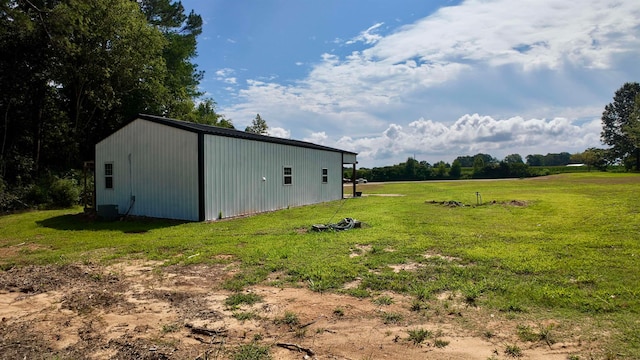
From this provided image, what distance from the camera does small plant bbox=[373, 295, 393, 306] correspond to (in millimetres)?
4521

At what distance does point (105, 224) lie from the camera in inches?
502

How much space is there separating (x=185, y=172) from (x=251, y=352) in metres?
10.8

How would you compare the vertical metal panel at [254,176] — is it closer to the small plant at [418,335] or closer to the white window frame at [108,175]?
the white window frame at [108,175]

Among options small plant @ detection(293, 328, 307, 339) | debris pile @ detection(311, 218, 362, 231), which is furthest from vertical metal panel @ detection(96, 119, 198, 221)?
small plant @ detection(293, 328, 307, 339)

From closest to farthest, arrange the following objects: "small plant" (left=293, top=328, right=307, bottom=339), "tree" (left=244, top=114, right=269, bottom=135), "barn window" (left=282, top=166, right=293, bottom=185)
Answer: "small plant" (left=293, top=328, right=307, bottom=339) → "barn window" (left=282, top=166, right=293, bottom=185) → "tree" (left=244, top=114, right=269, bottom=135)

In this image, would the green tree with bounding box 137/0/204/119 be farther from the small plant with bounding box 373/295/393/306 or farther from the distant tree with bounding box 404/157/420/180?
the distant tree with bounding box 404/157/420/180

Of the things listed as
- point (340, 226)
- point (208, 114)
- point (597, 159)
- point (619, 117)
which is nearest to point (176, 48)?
point (208, 114)

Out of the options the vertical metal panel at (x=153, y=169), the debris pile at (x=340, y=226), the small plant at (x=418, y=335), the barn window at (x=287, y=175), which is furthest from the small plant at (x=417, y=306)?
the barn window at (x=287, y=175)

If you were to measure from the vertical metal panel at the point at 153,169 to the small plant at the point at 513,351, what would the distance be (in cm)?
1137

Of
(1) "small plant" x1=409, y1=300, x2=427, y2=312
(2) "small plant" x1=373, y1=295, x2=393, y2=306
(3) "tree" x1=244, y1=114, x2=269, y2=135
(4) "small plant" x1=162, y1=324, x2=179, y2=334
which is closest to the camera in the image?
(4) "small plant" x1=162, y1=324, x2=179, y2=334

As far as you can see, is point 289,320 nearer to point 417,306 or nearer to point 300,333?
point 300,333

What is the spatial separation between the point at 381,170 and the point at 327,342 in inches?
2119

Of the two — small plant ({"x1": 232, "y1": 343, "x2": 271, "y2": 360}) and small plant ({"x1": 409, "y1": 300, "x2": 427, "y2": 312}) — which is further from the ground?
small plant ({"x1": 409, "y1": 300, "x2": 427, "y2": 312})

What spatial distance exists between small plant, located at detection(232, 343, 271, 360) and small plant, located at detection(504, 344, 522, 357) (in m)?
2.07
